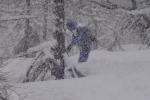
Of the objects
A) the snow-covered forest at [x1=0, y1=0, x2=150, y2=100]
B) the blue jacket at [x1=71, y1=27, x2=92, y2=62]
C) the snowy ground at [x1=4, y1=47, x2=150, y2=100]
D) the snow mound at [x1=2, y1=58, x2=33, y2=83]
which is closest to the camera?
the snowy ground at [x1=4, y1=47, x2=150, y2=100]

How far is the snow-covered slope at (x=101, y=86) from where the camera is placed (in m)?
8.15

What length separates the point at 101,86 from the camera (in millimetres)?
8680

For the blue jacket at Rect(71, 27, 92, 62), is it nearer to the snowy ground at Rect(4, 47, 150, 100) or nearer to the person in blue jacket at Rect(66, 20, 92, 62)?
the person in blue jacket at Rect(66, 20, 92, 62)

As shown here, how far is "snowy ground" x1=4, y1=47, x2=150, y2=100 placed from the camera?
815 centimetres

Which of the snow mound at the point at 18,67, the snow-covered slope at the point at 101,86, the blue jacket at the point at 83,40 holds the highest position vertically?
the blue jacket at the point at 83,40

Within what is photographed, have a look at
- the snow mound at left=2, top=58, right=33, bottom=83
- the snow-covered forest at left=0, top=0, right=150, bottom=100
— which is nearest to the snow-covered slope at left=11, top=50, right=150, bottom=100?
the snow-covered forest at left=0, top=0, right=150, bottom=100

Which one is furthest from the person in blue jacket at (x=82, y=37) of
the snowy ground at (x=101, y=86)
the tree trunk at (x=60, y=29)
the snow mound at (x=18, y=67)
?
the snow mound at (x=18, y=67)

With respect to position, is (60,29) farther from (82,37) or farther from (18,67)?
(18,67)

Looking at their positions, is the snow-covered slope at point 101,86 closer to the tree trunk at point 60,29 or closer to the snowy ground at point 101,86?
the snowy ground at point 101,86

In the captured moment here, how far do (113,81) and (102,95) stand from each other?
0.89 m

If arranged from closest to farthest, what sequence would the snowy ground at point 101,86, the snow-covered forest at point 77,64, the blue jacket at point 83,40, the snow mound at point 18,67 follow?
the snowy ground at point 101,86
the snow-covered forest at point 77,64
the snow mound at point 18,67
the blue jacket at point 83,40

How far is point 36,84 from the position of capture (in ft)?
29.6

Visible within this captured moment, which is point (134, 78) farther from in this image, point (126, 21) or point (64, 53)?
point (126, 21)

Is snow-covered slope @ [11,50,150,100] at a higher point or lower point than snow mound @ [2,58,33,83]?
higher
